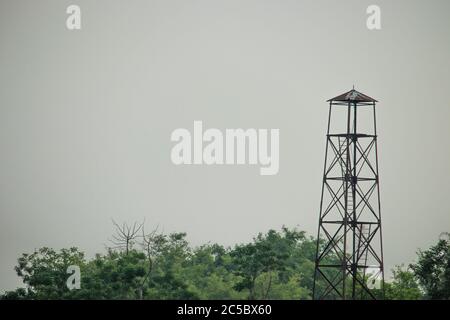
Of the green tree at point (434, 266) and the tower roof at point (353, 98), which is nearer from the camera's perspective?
the tower roof at point (353, 98)

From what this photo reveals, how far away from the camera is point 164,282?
3666 inches

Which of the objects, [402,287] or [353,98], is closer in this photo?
[353,98]

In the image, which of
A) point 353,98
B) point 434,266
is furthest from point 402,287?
point 353,98

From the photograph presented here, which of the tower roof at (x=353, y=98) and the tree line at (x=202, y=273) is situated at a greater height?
the tower roof at (x=353, y=98)

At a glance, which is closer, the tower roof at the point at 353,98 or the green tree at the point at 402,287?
the tower roof at the point at 353,98

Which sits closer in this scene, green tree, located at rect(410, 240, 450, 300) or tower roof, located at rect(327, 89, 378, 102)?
tower roof, located at rect(327, 89, 378, 102)

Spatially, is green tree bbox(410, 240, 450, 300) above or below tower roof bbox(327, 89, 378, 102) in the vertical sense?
below

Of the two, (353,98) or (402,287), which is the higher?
(353,98)

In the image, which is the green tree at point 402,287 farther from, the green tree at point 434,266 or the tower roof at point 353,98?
the tower roof at point 353,98

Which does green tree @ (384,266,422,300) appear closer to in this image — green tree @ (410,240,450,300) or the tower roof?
green tree @ (410,240,450,300)

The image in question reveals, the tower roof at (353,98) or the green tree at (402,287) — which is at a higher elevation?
the tower roof at (353,98)

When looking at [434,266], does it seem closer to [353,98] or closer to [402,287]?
[402,287]

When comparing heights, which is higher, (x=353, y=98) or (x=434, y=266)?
(x=353, y=98)
